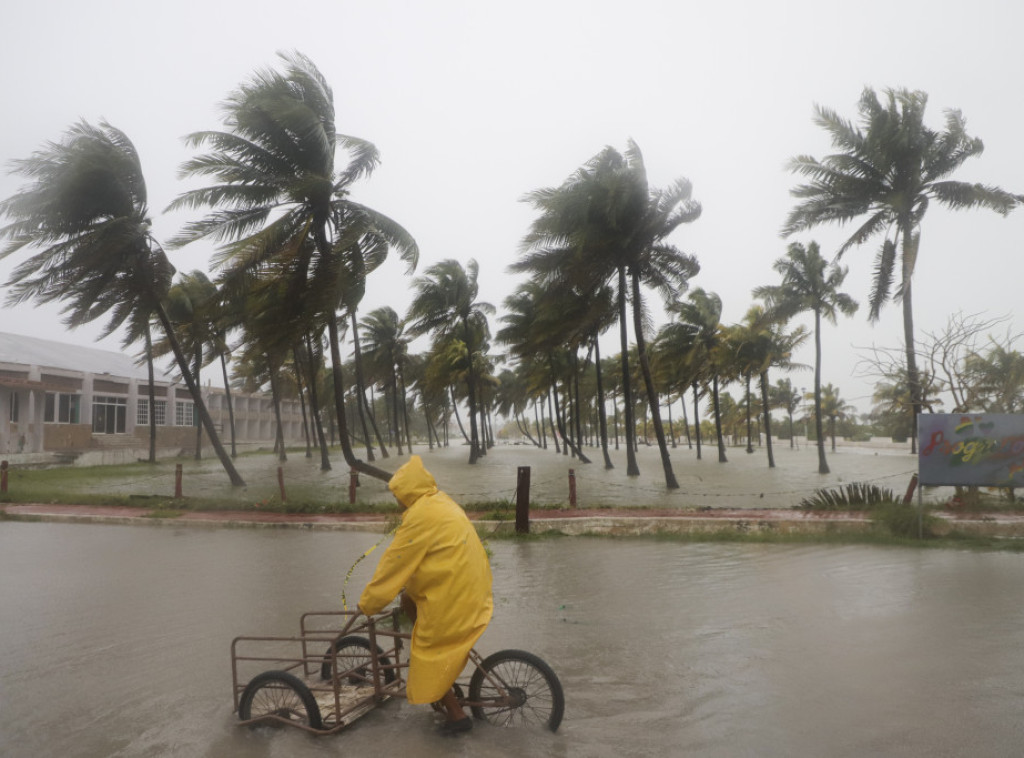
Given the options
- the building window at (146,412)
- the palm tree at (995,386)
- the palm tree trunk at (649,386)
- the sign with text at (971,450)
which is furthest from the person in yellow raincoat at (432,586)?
the building window at (146,412)

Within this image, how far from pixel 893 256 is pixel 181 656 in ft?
68.4

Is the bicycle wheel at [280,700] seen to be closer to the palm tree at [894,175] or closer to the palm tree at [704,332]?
the palm tree at [894,175]

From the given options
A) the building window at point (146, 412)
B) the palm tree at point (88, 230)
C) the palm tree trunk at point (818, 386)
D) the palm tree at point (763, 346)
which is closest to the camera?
the palm tree at point (88, 230)

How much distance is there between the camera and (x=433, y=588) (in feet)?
13.6

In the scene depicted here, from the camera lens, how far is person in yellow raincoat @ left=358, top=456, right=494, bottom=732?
13.4 feet

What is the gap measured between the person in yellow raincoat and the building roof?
32541 mm

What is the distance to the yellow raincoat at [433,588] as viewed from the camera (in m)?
4.09

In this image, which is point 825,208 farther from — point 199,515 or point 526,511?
point 199,515

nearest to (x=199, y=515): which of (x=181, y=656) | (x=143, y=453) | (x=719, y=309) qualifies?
(x=181, y=656)

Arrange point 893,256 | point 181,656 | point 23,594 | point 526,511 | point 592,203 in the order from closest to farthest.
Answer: point 181,656, point 23,594, point 526,511, point 893,256, point 592,203

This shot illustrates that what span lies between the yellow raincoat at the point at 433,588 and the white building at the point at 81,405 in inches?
1253

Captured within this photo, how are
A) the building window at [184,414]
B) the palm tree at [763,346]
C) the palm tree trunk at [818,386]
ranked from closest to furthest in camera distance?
the palm tree trunk at [818,386], the palm tree at [763,346], the building window at [184,414]

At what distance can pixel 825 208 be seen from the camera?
22234 millimetres

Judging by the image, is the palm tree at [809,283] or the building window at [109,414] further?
the building window at [109,414]
